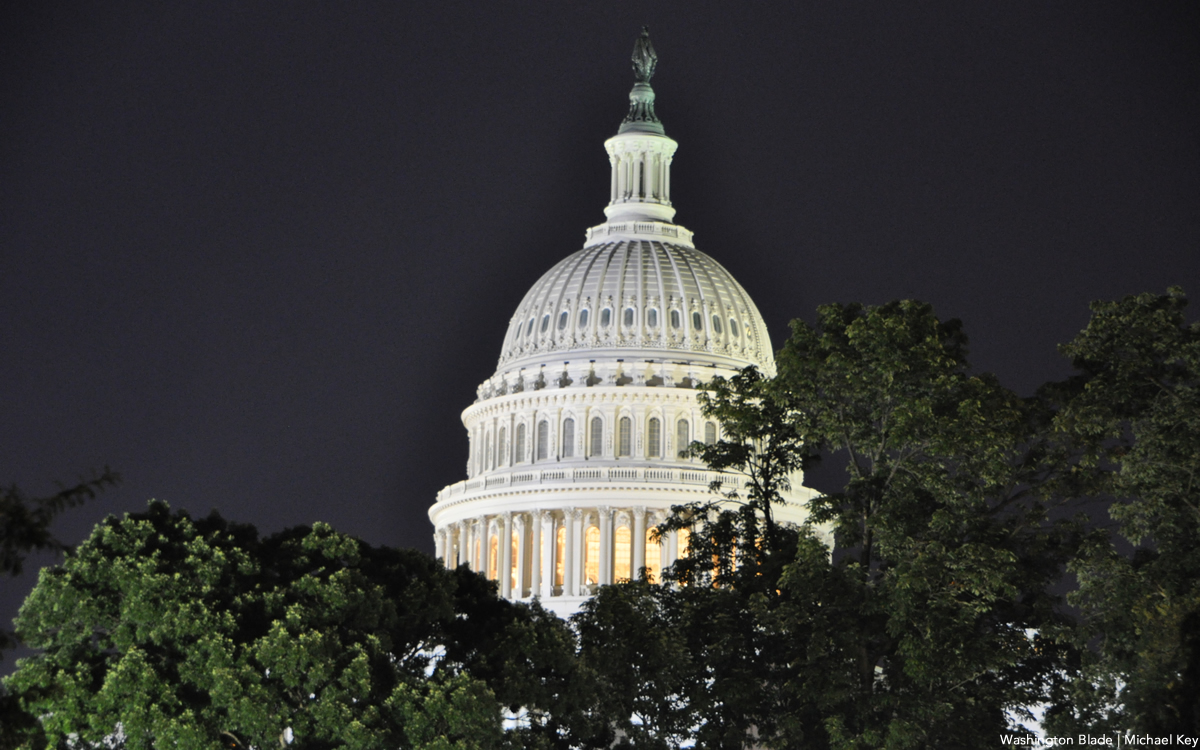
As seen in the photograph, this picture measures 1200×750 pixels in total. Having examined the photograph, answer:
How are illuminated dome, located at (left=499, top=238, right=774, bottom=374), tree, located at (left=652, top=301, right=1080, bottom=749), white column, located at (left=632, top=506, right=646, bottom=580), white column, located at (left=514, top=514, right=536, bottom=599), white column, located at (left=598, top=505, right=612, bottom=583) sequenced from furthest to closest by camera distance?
illuminated dome, located at (left=499, top=238, right=774, bottom=374) < white column, located at (left=514, top=514, right=536, bottom=599) < white column, located at (left=598, top=505, right=612, bottom=583) < white column, located at (left=632, top=506, right=646, bottom=580) < tree, located at (left=652, top=301, right=1080, bottom=749)

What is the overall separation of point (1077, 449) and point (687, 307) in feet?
239

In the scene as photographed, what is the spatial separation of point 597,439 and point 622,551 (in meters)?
8.45

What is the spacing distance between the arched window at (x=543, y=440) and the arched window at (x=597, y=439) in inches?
120

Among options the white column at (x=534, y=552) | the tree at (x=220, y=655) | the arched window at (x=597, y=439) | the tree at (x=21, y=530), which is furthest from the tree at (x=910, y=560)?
the arched window at (x=597, y=439)

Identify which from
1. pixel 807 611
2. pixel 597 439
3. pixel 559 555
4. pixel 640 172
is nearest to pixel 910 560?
pixel 807 611

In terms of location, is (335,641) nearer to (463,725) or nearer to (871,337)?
(463,725)

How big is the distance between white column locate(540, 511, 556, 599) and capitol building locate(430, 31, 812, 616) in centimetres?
9

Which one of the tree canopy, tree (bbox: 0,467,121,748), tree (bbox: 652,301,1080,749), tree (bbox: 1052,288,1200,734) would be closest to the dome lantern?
the tree canopy

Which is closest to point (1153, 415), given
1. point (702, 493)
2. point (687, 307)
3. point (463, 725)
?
point (463, 725)

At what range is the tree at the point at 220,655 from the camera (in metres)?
42.7

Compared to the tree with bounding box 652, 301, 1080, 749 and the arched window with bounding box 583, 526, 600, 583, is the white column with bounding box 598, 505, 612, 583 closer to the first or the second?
the arched window with bounding box 583, 526, 600, 583

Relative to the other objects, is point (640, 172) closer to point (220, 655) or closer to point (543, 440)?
point (543, 440)

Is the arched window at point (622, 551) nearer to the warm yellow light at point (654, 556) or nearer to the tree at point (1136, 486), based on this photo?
the warm yellow light at point (654, 556)

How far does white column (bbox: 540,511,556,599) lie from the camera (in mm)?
117000
